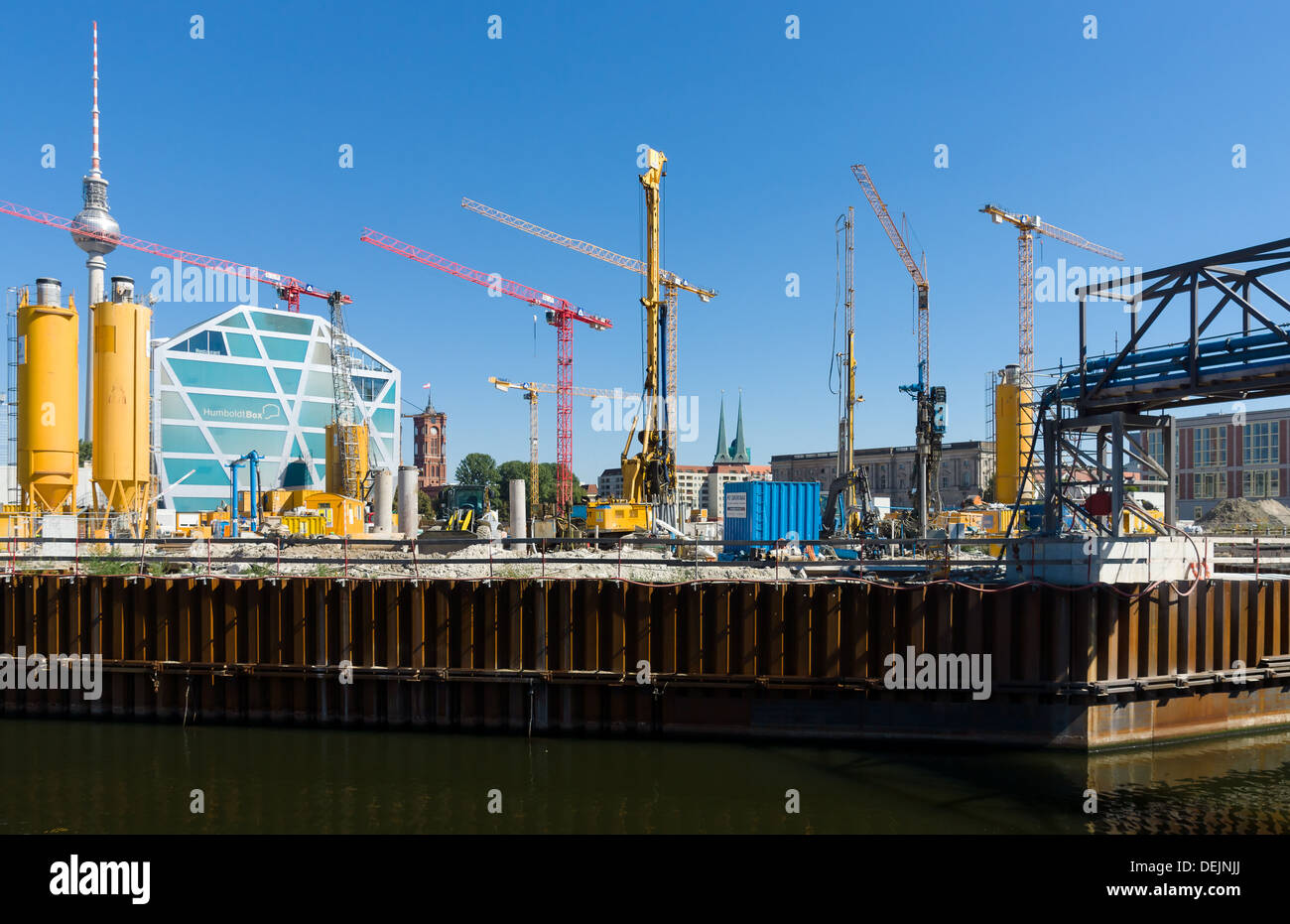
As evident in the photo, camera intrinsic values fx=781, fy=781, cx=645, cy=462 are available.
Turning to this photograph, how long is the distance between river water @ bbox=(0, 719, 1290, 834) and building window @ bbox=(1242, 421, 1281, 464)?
7123 cm

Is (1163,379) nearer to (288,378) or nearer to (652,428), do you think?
(652,428)

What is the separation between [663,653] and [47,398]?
26531 millimetres

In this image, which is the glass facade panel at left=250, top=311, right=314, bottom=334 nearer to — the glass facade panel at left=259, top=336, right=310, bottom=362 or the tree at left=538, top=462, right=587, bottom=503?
the glass facade panel at left=259, top=336, right=310, bottom=362

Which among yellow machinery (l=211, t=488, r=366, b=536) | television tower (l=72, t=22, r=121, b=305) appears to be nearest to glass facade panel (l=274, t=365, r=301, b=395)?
television tower (l=72, t=22, r=121, b=305)

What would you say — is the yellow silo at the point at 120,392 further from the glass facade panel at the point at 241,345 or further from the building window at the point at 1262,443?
the building window at the point at 1262,443

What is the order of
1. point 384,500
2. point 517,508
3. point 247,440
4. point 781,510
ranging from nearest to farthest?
1. point 781,510
2. point 517,508
3. point 384,500
4. point 247,440

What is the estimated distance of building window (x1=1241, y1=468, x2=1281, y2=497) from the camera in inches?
2842

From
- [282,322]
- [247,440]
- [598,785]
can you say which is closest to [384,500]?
[598,785]

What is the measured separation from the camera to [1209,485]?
76500mm

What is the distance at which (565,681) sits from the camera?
1644 centimetres

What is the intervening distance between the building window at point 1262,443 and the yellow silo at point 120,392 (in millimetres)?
88135
